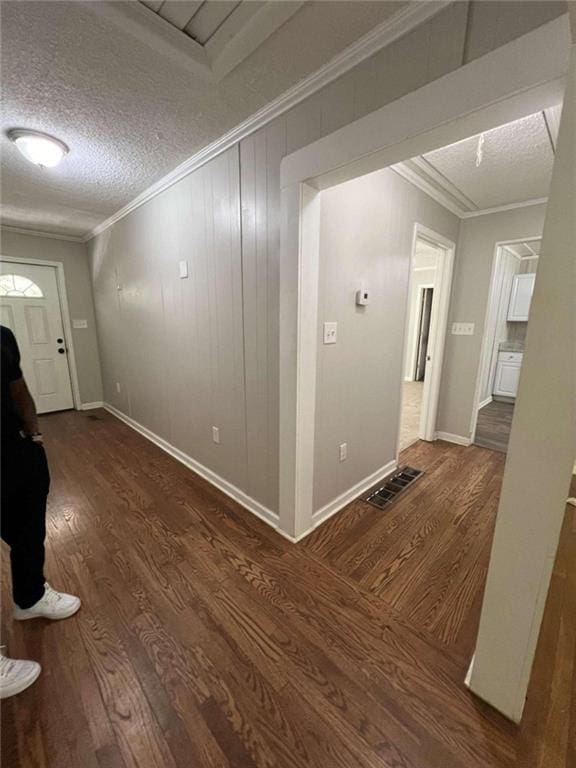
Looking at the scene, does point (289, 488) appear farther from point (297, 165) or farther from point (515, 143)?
point (515, 143)

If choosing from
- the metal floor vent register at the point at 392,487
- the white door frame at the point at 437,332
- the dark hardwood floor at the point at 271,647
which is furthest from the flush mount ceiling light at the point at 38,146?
the metal floor vent register at the point at 392,487

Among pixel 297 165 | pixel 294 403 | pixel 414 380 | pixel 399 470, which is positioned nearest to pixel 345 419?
pixel 294 403

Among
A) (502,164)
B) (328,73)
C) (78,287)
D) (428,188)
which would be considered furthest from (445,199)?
(78,287)

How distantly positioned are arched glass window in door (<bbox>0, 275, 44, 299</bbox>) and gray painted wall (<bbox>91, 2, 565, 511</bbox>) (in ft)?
3.38

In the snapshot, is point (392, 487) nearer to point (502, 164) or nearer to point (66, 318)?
point (502, 164)

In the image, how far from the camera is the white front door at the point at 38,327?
12.9 ft

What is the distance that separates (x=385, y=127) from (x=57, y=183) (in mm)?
2822

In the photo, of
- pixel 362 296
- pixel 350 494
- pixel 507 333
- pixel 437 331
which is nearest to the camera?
pixel 362 296

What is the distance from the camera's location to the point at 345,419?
2.18 metres

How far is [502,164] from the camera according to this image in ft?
6.95

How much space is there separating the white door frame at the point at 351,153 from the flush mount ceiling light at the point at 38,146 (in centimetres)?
155

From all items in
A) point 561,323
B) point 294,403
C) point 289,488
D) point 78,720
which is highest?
point 561,323

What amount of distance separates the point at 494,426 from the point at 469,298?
1.79 m

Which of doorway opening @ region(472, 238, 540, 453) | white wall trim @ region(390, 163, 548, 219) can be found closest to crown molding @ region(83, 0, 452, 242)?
white wall trim @ region(390, 163, 548, 219)
